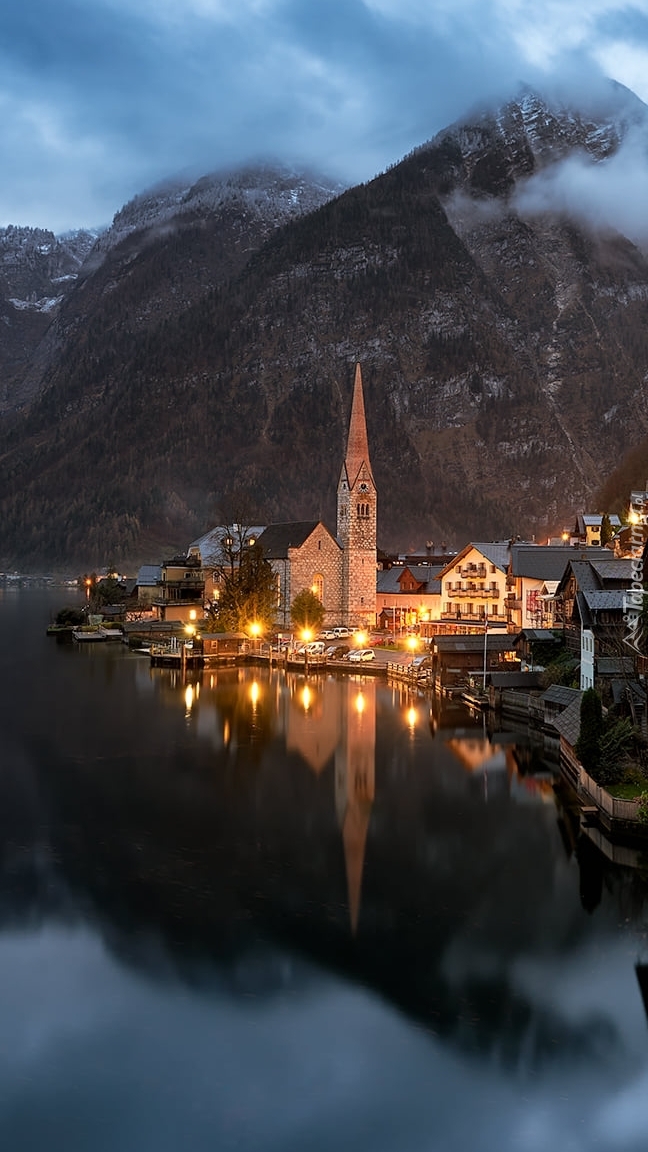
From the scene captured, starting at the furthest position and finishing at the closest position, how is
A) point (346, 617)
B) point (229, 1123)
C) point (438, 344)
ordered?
point (438, 344) < point (346, 617) < point (229, 1123)

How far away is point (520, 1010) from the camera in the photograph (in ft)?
57.8

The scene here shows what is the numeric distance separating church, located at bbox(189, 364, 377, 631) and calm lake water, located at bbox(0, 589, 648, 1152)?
43.1m

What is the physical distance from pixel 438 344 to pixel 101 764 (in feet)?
557

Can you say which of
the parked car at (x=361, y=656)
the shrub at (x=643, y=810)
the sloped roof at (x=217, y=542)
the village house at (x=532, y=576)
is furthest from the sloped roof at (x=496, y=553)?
the shrub at (x=643, y=810)

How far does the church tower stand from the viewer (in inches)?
3076

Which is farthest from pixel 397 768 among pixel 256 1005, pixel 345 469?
pixel 345 469

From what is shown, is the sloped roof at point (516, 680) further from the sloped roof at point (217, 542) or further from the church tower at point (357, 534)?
the sloped roof at point (217, 542)

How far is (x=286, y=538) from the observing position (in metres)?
80.6

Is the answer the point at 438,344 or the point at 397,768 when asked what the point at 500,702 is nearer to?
the point at 397,768

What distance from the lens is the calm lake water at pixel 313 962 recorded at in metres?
14.9

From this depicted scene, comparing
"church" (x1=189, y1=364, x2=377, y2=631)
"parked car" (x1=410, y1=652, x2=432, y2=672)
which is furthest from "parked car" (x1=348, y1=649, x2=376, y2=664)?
"church" (x1=189, y1=364, x2=377, y2=631)

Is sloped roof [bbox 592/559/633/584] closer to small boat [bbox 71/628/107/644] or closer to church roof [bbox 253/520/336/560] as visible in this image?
church roof [bbox 253/520/336/560]

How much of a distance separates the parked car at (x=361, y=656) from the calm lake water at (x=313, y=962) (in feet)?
80.9

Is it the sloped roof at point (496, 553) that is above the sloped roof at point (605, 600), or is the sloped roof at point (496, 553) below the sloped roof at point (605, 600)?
above
